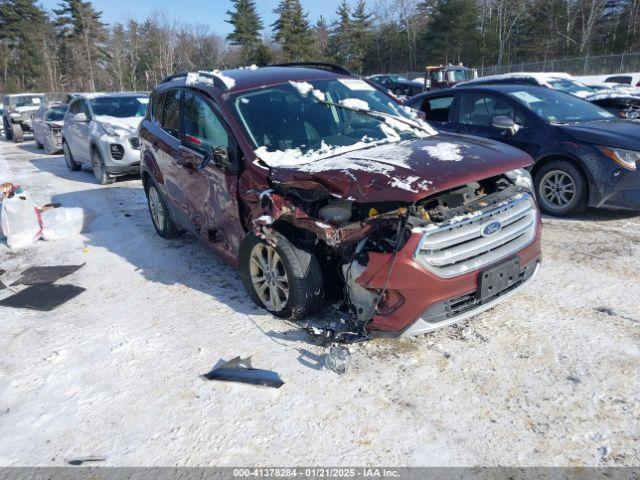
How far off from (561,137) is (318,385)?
4.61 m

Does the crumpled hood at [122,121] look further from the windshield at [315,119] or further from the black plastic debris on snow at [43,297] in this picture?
the windshield at [315,119]

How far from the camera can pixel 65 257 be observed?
19.5ft

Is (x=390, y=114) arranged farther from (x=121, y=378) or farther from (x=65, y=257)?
(x=65, y=257)

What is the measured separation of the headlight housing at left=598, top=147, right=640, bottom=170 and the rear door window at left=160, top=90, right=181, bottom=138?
473 centimetres

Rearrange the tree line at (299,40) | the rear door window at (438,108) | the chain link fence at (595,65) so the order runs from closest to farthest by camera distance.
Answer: the rear door window at (438,108)
the chain link fence at (595,65)
the tree line at (299,40)

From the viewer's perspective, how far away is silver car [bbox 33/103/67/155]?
15.3m

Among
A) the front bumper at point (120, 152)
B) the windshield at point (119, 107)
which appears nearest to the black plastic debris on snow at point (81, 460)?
the front bumper at point (120, 152)

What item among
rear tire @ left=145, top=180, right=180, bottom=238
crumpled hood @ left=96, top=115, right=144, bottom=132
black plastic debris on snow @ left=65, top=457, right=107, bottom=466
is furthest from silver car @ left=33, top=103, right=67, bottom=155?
black plastic debris on snow @ left=65, top=457, right=107, bottom=466

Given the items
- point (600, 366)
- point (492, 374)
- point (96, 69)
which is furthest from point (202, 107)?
point (96, 69)

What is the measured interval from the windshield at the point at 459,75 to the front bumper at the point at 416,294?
24245mm

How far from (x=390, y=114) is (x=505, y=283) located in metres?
2.11

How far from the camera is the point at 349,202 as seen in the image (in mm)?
3396

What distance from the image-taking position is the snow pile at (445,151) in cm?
348

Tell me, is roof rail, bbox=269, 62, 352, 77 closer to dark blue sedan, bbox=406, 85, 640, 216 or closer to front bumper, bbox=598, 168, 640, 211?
dark blue sedan, bbox=406, 85, 640, 216
